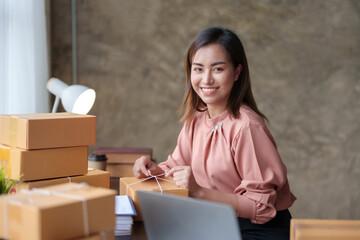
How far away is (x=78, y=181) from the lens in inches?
60.2

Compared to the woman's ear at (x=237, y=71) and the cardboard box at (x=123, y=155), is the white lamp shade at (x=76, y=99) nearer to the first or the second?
the cardboard box at (x=123, y=155)

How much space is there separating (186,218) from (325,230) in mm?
312

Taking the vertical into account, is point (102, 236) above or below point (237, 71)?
below

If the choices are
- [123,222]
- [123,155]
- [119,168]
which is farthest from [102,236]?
[123,155]

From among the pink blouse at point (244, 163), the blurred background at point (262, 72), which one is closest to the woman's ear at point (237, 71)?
the pink blouse at point (244, 163)

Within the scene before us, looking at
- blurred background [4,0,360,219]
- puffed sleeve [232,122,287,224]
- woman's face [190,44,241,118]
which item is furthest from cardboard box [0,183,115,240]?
blurred background [4,0,360,219]

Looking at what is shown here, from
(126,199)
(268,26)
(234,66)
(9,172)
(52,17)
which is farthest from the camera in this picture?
(268,26)

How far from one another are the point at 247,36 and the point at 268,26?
184mm

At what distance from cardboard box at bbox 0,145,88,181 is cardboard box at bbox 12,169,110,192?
0.02 metres

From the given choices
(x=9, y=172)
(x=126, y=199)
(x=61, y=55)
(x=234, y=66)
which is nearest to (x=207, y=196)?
(x=126, y=199)

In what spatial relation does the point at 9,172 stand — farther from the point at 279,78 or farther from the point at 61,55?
the point at 279,78

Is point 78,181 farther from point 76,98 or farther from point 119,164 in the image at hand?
point 119,164

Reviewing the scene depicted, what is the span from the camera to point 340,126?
3541 millimetres

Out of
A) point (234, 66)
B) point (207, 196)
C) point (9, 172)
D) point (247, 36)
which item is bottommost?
point (207, 196)
